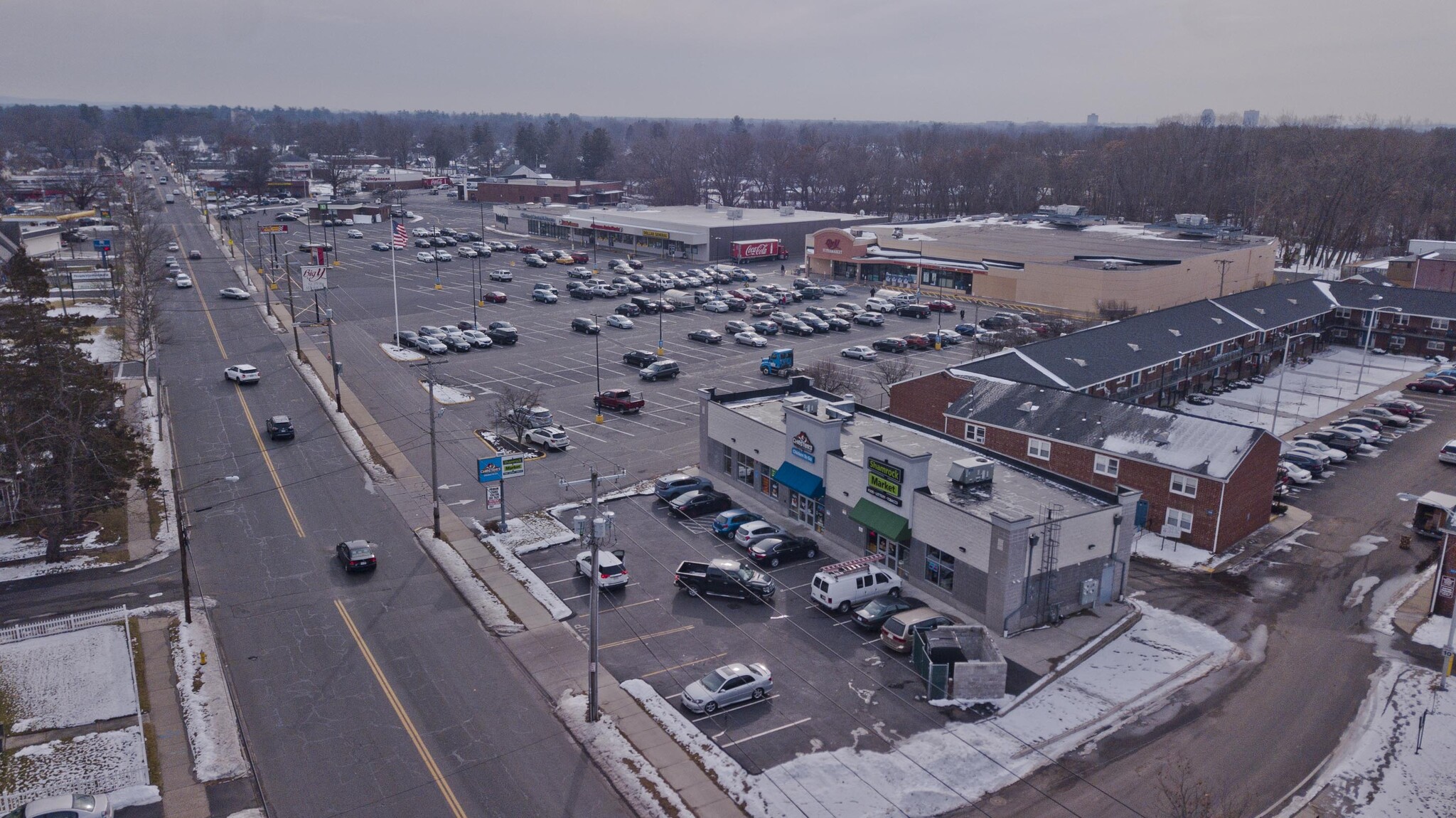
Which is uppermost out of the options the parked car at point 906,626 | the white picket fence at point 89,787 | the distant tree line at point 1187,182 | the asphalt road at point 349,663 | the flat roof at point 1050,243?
the distant tree line at point 1187,182

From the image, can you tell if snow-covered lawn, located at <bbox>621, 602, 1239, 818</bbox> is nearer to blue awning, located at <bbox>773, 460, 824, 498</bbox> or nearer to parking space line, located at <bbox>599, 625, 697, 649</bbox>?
parking space line, located at <bbox>599, 625, 697, 649</bbox>

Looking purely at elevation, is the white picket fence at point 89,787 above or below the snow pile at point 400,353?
below

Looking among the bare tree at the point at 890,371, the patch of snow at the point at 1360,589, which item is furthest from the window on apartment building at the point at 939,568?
the bare tree at the point at 890,371

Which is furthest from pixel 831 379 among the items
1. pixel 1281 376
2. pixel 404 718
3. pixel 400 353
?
pixel 404 718

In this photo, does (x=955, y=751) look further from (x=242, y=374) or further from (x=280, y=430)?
(x=242, y=374)

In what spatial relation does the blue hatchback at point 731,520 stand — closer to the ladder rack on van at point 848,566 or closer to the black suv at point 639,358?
the ladder rack on van at point 848,566

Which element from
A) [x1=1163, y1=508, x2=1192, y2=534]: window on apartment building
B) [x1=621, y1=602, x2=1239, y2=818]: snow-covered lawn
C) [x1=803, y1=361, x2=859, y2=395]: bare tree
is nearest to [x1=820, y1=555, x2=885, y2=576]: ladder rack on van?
[x1=621, y1=602, x2=1239, y2=818]: snow-covered lawn
